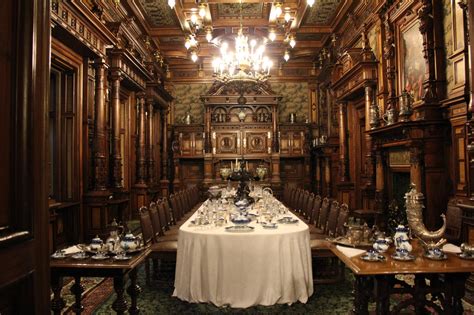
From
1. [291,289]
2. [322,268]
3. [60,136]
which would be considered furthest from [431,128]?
[60,136]

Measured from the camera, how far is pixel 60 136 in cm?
619

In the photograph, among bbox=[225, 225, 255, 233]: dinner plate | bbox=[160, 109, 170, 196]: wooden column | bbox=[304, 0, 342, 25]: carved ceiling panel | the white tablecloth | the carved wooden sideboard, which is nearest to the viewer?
the white tablecloth

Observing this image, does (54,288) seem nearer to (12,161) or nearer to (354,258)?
(12,161)

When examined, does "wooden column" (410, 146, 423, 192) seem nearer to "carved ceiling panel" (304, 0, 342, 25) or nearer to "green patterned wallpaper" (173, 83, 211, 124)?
"carved ceiling panel" (304, 0, 342, 25)

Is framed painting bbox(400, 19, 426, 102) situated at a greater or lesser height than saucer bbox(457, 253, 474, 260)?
greater

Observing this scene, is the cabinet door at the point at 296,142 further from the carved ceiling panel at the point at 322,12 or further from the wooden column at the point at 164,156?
the wooden column at the point at 164,156

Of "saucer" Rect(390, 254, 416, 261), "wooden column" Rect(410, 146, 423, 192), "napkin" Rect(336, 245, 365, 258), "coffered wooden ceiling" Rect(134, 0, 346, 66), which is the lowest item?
"napkin" Rect(336, 245, 365, 258)

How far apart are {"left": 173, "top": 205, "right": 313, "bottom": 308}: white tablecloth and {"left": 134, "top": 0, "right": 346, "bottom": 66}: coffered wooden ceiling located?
16.1 ft

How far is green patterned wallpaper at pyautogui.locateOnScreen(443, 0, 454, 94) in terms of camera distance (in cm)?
501

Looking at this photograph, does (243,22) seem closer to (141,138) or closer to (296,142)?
(141,138)

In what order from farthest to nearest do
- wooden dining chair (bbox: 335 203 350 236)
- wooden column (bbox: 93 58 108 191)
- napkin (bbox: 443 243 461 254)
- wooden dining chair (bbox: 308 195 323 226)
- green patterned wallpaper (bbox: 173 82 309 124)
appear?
1. green patterned wallpaper (bbox: 173 82 309 124)
2. wooden column (bbox: 93 58 108 191)
3. wooden dining chair (bbox: 308 195 323 226)
4. wooden dining chair (bbox: 335 203 350 236)
5. napkin (bbox: 443 243 461 254)

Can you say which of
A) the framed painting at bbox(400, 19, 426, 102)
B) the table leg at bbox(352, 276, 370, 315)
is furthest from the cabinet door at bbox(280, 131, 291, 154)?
the table leg at bbox(352, 276, 370, 315)

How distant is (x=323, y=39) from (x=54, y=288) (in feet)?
34.7

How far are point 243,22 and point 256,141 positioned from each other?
156 inches
